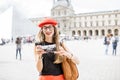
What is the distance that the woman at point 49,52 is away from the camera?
4.20 feet

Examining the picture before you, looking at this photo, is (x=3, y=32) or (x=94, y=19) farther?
(x=94, y=19)

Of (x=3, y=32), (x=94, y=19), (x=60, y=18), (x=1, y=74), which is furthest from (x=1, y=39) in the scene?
(x=94, y=19)

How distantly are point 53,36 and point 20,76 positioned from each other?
156 cm

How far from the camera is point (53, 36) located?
1306 millimetres

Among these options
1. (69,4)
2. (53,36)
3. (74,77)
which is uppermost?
(69,4)

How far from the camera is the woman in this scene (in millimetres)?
1281

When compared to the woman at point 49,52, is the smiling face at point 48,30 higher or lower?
higher

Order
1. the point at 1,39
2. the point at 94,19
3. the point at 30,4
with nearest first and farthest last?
the point at 30,4 → the point at 1,39 → the point at 94,19

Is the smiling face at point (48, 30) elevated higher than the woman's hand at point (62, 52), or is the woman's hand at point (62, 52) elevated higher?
the smiling face at point (48, 30)

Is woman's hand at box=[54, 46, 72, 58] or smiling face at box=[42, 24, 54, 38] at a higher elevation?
smiling face at box=[42, 24, 54, 38]

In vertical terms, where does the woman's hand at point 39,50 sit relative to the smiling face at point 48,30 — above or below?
below

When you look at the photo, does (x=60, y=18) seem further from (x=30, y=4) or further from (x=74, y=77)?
(x=74, y=77)

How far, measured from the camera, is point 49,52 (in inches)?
50.5

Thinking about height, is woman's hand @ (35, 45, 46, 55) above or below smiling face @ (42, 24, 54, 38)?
below
